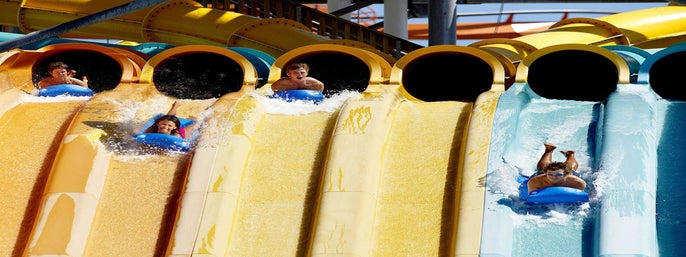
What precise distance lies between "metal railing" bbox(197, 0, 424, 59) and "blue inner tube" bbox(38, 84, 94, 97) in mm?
4953

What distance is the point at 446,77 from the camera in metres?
14.7

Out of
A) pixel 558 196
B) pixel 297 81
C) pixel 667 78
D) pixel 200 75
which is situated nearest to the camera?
pixel 558 196

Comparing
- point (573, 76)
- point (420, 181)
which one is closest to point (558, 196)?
point (420, 181)

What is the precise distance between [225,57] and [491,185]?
12.2ft

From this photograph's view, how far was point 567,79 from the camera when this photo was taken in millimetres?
14391

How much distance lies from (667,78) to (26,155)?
539cm

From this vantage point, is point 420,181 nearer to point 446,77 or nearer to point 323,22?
point 446,77

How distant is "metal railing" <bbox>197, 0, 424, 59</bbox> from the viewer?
733 inches

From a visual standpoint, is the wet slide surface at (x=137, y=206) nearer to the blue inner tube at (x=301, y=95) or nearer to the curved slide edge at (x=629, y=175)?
the blue inner tube at (x=301, y=95)

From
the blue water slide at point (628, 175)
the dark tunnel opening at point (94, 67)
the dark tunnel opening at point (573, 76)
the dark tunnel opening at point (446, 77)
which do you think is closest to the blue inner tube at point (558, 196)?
the blue water slide at point (628, 175)

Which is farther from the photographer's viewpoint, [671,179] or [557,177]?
[671,179]

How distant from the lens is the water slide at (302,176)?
11977mm

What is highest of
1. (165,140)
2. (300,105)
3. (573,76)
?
(573,76)

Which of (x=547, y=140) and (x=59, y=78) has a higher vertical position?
(x=59, y=78)
